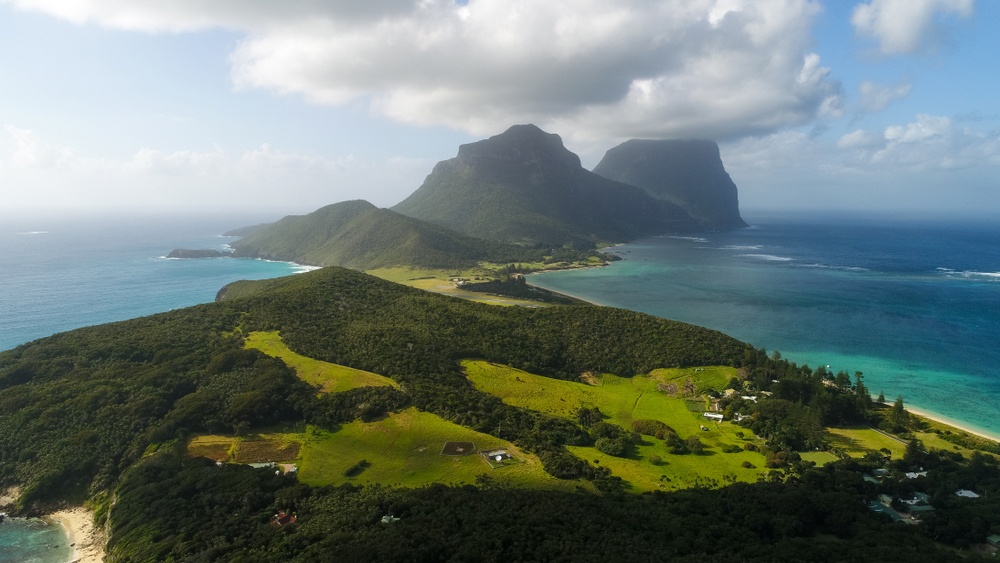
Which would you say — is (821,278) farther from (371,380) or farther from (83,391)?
(83,391)

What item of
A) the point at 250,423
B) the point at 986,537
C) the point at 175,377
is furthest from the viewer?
the point at 175,377

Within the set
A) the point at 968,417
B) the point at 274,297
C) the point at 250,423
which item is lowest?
the point at 968,417

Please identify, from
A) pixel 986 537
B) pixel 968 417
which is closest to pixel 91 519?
pixel 986 537

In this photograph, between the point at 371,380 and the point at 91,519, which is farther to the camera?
the point at 371,380

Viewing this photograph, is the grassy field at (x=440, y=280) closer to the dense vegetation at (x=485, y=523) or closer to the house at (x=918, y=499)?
the dense vegetation at (x=485, y=523)

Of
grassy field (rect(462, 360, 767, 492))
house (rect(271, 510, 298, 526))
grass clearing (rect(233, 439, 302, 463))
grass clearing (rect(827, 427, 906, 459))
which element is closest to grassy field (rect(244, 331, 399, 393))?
grass clearing (rect(233, 439, 302, 463))

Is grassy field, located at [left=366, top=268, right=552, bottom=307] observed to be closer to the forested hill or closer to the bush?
the forested hill
